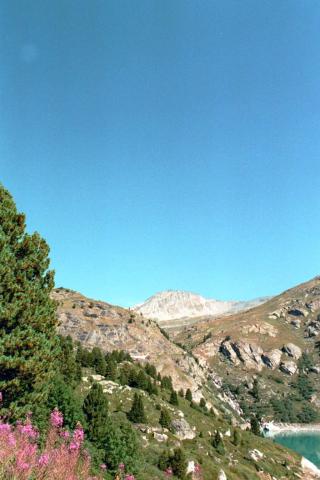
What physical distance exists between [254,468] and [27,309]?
2807 inches

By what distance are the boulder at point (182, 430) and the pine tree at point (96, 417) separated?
3847cm

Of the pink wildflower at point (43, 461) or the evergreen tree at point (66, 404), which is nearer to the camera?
the pink wildflower at point (43, 461)

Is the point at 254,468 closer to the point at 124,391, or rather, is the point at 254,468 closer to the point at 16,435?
the point at 124,391

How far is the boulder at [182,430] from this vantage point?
6854 centimetres

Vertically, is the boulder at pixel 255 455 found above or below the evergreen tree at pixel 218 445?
below

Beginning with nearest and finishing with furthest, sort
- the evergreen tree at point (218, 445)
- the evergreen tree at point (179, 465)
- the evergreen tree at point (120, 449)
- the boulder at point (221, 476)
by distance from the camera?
1. the evergreen tree at point (120, 449)
2. the evergreen tree at point (179, 465)
3. the boulder at point (221, 476)
4. the evergreen tree at point (218, 445)

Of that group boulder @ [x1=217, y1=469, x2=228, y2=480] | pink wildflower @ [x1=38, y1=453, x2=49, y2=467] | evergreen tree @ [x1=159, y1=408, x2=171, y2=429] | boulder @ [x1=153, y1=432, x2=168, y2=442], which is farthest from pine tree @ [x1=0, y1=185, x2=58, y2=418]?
evergreen tree @ [x1=159, y1=408, x2=171, y2=429]

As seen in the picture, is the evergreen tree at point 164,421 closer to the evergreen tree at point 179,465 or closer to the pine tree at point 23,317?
the evergreen tree at point 179,465

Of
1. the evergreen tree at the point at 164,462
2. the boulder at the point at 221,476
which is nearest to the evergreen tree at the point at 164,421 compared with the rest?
the boulder at the point at 221,476

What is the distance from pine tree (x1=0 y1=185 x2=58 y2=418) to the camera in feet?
70.6

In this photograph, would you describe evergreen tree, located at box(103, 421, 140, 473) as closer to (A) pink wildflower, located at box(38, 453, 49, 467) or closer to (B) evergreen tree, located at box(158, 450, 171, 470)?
(B) evergreen tree, located at box(158, 450, 171, 470)

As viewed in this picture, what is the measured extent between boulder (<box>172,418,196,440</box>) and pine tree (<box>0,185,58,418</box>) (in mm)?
52036

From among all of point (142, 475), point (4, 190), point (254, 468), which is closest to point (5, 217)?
point (4, 190)

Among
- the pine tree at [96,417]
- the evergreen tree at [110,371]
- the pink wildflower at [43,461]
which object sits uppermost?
the evergreen tree at [110,371]
